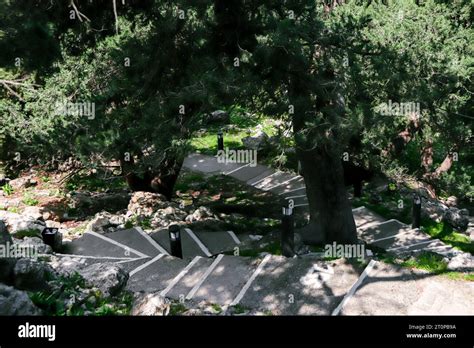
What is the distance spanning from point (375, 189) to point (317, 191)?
6.43 meters

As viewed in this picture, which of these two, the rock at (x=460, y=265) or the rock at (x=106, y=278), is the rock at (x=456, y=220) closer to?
the rock at (x=460, y=265)

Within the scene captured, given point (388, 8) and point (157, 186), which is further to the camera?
point (157, 186)

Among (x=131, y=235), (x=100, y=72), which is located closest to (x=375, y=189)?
(x=131, y=235)

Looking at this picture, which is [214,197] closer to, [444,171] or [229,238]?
[229,238]

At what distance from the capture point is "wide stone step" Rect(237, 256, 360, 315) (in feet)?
23.8

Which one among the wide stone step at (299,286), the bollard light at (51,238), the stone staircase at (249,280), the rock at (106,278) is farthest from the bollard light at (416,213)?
the bollard light at (51,238)

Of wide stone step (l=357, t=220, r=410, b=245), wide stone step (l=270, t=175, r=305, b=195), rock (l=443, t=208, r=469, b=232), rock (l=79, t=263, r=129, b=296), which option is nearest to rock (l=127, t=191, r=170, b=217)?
wide stone step (l=270, t=175, r=305, b=195)

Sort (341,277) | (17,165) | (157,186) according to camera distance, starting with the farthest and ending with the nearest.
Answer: (17,165)
(157,186)
(341,277)

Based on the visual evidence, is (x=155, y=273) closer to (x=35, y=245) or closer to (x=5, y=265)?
(x=35, y=245)

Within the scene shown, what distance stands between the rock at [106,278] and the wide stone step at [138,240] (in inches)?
109

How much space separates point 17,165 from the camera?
16562 millimetres

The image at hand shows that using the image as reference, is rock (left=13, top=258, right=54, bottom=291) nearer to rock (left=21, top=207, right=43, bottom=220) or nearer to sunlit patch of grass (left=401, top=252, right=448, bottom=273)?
sunlit patch of grass (left=401, top=252, right=448, bottom=273)

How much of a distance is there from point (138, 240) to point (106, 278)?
3.88m

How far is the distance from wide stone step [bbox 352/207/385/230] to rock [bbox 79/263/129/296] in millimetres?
7366
